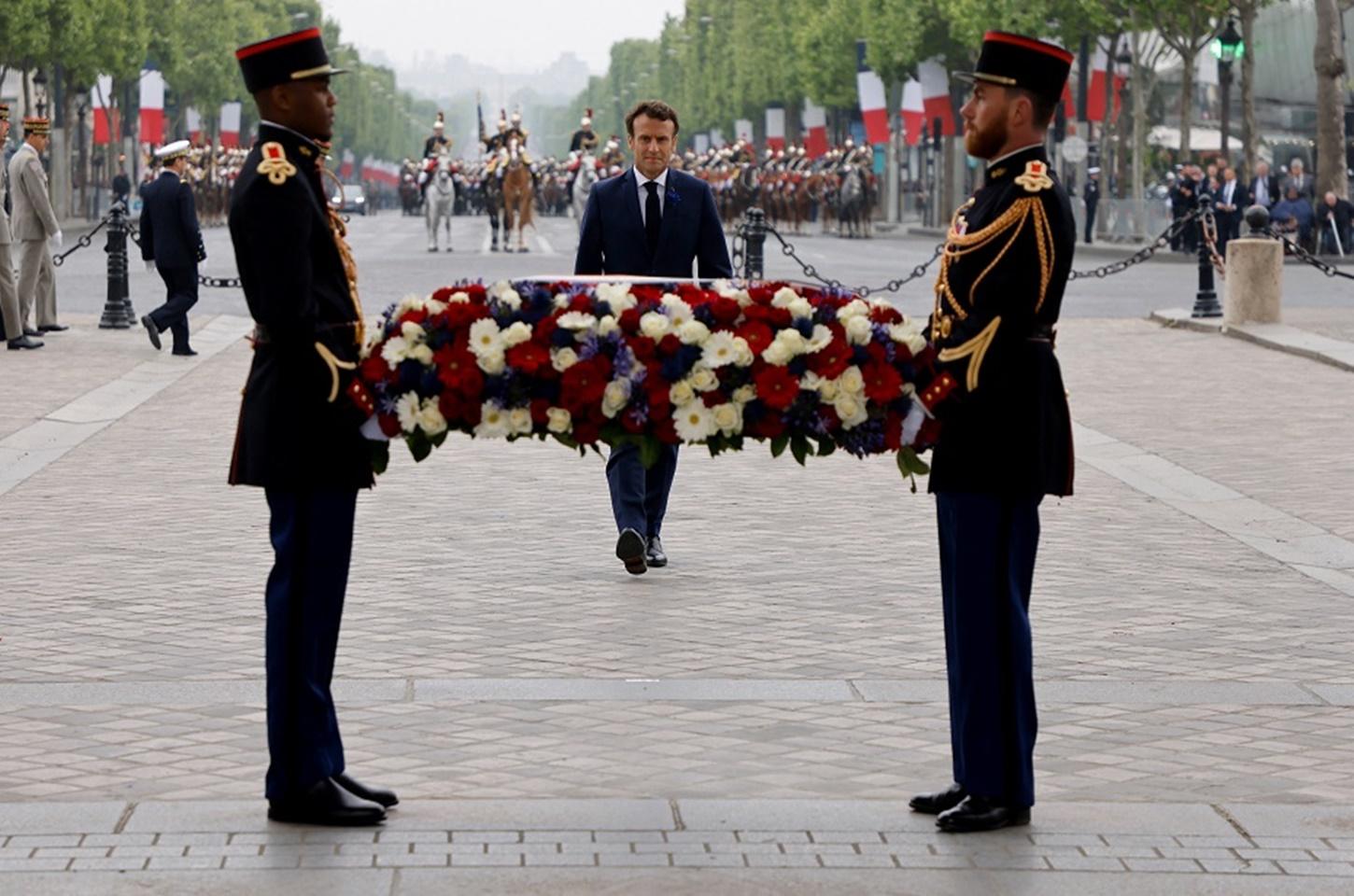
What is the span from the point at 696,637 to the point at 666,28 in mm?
159816

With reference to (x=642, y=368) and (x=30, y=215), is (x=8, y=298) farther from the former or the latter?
(x=642, y=368)

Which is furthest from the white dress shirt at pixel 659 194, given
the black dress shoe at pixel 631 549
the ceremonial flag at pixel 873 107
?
the ceremonial flag at pixel 873 107

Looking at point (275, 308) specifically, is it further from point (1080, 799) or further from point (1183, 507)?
point (1183, 507)

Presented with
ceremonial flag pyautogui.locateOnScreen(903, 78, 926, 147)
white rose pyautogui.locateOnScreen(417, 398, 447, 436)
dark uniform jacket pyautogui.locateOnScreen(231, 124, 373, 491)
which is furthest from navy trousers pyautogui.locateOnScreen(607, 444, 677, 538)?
ceremonial flag pyautogui.locateOnScreen(903, 78, 926, 147)

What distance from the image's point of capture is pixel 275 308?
6.15 meters

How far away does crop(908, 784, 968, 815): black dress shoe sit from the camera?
20.6ft

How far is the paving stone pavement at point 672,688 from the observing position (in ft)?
19.5

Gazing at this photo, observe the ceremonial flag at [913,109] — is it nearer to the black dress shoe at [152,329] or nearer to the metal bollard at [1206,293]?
the metal bollard at [1206,293]

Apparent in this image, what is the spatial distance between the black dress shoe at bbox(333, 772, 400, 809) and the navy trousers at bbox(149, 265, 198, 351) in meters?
15.2

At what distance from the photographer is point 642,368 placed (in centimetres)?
639

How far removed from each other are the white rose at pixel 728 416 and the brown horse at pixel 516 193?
42.1 meters

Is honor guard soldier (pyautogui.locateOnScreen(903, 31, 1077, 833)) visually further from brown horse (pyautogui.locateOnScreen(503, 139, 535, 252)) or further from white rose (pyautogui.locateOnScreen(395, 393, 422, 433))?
brown horse (pyautogui.locateOnScreen(503, 139, 535, 252))

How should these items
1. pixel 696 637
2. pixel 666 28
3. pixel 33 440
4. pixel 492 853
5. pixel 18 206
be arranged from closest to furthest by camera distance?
pixel 492 853, pixel 696 637, pixel 33 440, pixel 18 206, pixel 666 28

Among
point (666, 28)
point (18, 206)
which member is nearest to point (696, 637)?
point (18, 206)
